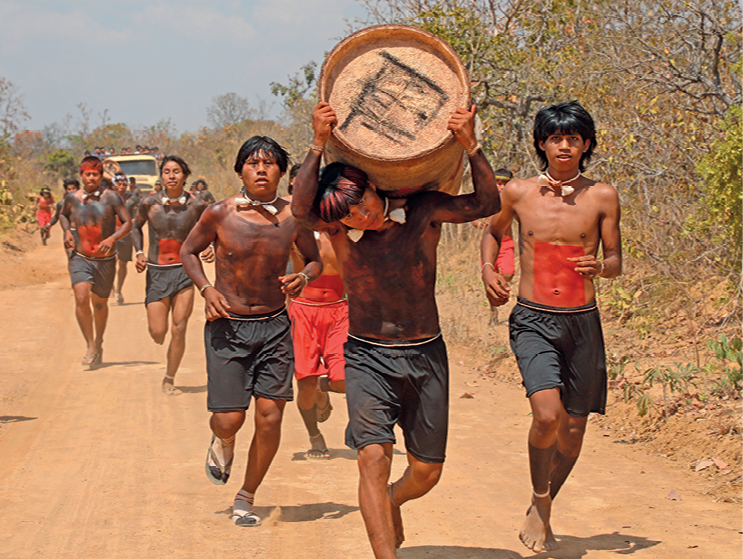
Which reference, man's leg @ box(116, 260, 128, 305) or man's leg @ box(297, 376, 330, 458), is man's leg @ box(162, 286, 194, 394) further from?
man's leg @ box(116, 260, 128, 305)

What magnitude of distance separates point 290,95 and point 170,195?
59.0ft

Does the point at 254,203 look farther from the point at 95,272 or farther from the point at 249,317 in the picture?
the point at 95,272

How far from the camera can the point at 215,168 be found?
3831cm

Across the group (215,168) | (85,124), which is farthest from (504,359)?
(85,124)

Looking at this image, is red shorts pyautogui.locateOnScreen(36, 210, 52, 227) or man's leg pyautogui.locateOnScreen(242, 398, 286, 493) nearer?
man's leg pyautogui.locateOnScreen(242, 398, 286, 493)

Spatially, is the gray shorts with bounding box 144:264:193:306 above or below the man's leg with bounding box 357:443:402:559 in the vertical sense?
above

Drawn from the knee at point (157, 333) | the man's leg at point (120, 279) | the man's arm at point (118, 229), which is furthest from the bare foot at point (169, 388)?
the man's leg at point (120, 279)

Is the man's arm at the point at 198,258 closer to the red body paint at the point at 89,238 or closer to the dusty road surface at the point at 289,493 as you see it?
the dusty road surface at the point at 289,493

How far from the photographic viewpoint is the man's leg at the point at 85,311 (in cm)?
970

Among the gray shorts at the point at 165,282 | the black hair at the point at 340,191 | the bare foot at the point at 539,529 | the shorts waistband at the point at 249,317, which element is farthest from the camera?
the gray shorts at the point at 165,282

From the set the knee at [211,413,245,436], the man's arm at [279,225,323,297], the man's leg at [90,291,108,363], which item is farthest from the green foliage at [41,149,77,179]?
the knee at [211,413,245,436]

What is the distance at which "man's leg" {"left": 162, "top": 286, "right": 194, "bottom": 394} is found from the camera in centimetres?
852

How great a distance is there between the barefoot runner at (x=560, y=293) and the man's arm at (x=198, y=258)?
5.20 feet

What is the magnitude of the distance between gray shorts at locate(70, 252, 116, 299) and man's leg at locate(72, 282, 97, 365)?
6 cm
